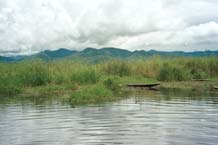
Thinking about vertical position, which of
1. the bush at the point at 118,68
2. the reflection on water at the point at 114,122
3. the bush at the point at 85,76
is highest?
the bush at the point at 118,68

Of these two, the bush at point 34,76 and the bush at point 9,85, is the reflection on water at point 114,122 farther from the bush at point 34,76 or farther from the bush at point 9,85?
the bush at point 34,76

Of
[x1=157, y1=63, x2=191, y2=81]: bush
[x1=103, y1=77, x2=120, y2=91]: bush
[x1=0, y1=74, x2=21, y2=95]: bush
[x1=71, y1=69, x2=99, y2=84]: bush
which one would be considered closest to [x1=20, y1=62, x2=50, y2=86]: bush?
[x1=0, y1=74, x2=21, y2=95]: bush

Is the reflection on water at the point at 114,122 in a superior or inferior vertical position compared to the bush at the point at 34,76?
inferior

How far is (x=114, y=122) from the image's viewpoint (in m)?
19.4

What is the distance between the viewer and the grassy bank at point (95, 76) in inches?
1382

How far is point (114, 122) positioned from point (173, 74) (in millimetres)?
27586

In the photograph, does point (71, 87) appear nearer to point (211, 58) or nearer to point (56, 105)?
point (56, 105)

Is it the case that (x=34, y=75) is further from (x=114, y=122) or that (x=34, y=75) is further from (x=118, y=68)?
(x=114, y=122)

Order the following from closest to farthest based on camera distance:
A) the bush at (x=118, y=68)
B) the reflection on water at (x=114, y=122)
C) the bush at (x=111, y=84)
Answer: the reflection on water at (x=114, y=122), the bush at (x=111, y=84), the bush at (x=118, y=68)

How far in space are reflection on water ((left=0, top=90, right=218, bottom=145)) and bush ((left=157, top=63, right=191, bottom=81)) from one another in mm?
16698

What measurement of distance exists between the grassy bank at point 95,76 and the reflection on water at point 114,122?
4.38m

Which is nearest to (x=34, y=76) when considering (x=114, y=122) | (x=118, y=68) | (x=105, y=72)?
(x=105, y=72)

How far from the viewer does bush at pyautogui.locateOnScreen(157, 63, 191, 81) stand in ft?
150

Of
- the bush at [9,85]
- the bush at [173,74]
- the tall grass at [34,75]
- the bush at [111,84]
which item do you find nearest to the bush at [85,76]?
the tall grass at [34,75]
